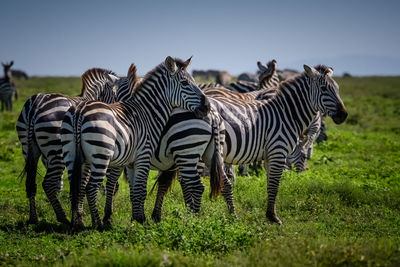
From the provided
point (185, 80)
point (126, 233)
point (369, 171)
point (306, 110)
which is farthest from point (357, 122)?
point (126, 233)

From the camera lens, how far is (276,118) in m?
7.98

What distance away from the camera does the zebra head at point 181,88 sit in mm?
6951

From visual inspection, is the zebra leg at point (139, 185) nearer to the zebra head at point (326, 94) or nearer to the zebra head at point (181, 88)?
the zebra head at point (181, 88)

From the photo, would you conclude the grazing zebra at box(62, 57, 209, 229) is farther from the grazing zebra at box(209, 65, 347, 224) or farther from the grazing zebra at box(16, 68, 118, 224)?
the grazing zebra at box(209, 65, 347, 224)

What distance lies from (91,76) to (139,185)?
3.78 metres

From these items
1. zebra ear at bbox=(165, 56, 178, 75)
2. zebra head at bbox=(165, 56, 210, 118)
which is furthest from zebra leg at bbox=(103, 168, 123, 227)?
zebra ear at bbox=(165, 56, 178, 75)

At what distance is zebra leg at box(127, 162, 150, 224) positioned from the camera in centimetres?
665

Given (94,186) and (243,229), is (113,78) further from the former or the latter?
(243,229)

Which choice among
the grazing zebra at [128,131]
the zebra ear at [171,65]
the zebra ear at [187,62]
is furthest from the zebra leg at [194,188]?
the zebra ear at [187,62]

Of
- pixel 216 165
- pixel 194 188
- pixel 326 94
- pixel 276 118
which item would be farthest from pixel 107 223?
pixel 326 94

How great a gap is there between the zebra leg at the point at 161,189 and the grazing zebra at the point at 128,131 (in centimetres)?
67

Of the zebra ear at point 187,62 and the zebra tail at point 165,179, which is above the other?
the zebra ear at point 187,62

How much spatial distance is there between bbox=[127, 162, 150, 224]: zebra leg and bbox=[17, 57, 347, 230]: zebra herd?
16 millimetres

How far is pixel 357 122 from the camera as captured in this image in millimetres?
23266
